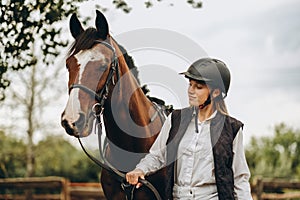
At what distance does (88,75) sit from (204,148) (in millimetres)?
845

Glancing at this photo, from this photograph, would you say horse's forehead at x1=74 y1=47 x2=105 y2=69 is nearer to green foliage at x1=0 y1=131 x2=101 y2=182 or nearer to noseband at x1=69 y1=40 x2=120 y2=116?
noseband at x1=69 y1=40 x2=120 y2=116

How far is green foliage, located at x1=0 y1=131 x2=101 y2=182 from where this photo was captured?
1606 centimetres

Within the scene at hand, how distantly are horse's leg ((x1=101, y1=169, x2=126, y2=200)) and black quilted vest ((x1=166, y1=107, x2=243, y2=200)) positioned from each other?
1.91ft

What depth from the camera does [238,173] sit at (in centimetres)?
310

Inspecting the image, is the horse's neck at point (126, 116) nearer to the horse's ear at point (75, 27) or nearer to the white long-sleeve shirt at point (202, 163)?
the horse's ear at point (75, 27)

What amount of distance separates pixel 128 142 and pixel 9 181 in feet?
22.7

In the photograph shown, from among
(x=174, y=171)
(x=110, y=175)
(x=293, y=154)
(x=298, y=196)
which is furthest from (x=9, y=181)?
(x=293, y=154)

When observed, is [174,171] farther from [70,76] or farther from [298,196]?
[298,196]

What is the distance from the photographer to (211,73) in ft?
10.6

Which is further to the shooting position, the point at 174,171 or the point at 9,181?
the point at 9,181

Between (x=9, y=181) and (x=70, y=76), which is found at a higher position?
(x=70, y=76)

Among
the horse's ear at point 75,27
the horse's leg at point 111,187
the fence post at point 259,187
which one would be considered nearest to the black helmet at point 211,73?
the horse's ear at point 75,27

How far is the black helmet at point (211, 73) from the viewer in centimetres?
322

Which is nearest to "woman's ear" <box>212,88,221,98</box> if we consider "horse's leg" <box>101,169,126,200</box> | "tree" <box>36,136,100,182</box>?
"horse's leg" <box>101,169,126,200</box>
